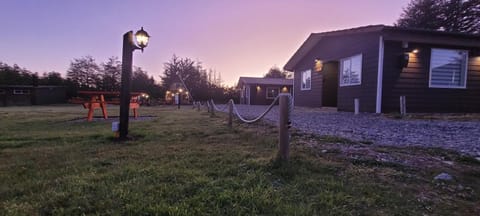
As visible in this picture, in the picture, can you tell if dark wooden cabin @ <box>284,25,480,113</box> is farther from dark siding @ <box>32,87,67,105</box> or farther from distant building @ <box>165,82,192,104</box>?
dark siding @ <box>32,87,67,105</box>

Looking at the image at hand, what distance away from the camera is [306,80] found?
46.5ft

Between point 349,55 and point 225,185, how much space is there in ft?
31.4

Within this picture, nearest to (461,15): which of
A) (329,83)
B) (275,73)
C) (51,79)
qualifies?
(329,83)

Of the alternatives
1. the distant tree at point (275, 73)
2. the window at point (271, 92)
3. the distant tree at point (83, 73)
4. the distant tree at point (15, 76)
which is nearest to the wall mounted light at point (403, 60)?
the window at point (271, 92)

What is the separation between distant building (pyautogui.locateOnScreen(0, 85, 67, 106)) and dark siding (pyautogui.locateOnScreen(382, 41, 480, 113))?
34.0 m

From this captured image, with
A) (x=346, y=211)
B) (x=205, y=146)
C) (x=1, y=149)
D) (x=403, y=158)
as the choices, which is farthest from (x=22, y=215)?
(x=403, y=158)

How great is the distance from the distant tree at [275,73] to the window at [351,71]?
31.0 m

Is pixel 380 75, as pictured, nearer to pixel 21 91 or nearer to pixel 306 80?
pixel 306 80

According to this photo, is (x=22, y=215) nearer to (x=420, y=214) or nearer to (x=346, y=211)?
(x=346, y=211)

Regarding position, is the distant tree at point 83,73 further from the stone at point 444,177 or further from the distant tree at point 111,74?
the stone at point 444,177

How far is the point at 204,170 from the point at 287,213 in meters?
0.99

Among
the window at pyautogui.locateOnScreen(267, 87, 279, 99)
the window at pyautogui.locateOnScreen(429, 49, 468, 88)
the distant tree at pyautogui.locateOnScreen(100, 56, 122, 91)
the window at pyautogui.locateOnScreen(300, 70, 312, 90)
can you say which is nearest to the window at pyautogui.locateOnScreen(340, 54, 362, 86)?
the window at pyautogui.locateOnScreen(429, 49, 468, 88)

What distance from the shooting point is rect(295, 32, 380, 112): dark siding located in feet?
28.3

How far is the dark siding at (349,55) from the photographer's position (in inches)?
340
